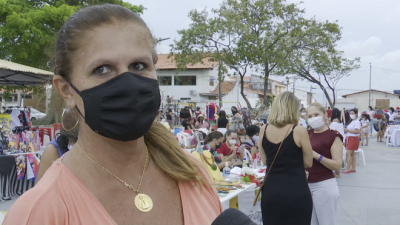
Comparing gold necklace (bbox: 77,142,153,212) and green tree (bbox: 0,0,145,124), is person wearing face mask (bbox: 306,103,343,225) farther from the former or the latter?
green tree (bbox: 0,0,145,124)

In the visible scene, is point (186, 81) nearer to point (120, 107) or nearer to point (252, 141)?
point (252, 141)

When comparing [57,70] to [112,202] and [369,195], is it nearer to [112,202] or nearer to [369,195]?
[112,202]

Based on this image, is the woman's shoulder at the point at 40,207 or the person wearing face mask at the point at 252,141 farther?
the person wearing face mask at the point at 252,141

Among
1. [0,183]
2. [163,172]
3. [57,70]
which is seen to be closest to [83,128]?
[57,70]

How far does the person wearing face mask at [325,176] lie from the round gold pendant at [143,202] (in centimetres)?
309

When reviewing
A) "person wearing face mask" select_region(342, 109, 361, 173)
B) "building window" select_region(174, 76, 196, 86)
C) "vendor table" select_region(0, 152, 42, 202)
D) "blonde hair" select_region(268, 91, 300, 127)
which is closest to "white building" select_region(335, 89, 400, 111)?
"building window" select_region(174, 76, 196, 86)

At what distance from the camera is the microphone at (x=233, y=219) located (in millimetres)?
814

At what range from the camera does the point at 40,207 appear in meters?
0.98

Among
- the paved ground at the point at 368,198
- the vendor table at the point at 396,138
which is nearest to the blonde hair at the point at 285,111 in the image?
the paved ground at the point at 368,198

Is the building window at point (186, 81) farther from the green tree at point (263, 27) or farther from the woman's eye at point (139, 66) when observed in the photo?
the woman's eye at point (139, 66)

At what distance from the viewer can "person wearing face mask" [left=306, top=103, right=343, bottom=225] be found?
3871 millimetres

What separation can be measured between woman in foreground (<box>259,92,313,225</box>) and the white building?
55.9 meters

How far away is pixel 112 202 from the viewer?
114cm

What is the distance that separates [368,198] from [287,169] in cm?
478
